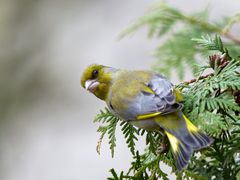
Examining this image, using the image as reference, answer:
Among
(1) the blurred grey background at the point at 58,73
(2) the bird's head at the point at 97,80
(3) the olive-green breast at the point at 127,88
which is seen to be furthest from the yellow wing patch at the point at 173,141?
(1) the blurred grey background at the point at 58,73

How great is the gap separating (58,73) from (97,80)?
3.80 meters

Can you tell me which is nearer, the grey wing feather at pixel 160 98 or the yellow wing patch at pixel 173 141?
the yellow wing patch at pixel 173 141

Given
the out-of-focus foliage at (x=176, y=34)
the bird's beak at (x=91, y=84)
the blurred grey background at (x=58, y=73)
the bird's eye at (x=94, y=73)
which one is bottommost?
the blurred grey background at (x=58, y=73)

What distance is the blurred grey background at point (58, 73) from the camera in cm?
469

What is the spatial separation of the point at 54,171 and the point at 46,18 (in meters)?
1.72

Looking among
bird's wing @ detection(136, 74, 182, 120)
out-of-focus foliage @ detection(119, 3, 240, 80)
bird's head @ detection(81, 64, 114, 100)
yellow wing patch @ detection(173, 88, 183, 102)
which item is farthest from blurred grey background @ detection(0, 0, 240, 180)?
yellow wing patch @ detection(173, 88, 183, 102)

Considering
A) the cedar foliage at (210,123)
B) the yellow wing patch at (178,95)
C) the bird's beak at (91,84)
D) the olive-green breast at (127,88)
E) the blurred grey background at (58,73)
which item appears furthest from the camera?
the blurred grey background at (58,73)

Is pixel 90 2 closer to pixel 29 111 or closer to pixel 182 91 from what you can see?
pixel 29 111

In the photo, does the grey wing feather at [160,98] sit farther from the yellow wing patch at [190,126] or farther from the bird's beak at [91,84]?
the bird's beak at [91,84]

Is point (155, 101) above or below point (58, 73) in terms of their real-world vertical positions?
above

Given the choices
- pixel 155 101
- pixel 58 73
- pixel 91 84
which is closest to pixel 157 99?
pixel 155 101

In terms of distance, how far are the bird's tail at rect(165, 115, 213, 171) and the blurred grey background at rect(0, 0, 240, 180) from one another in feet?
10.2

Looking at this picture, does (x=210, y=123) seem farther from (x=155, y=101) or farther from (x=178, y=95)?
(x=155, y=101)

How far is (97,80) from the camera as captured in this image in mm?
1551
